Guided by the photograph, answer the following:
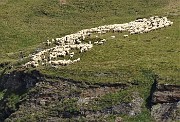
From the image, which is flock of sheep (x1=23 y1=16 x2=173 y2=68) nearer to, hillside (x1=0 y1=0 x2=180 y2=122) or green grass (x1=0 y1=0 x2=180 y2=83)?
hillside (x1=0 y1=0 x2=180 y2=122)

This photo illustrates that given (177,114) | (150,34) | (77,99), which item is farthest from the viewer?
(150,34)

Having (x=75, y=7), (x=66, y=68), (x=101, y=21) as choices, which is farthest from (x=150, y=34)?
(x=75, y=7)

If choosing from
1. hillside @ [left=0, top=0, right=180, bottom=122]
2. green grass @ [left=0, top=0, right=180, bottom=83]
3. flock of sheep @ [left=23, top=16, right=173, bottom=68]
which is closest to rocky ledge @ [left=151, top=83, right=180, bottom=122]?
hillside @ [left=0, top=0, right=180, bottom=122]

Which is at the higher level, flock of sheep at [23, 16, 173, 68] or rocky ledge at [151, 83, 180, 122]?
flock of sheep at [23, 16, 173, 68]

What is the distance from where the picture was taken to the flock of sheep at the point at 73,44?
50.5 meters

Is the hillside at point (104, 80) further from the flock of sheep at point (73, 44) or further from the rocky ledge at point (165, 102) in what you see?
the flock of sheep at point (73, 44)

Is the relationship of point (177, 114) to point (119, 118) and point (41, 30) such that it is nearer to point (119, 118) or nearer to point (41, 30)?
point (119, 118)

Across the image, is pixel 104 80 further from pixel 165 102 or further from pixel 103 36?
pixel 103 36

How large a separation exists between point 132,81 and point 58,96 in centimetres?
624

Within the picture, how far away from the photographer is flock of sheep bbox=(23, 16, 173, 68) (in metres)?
50.5

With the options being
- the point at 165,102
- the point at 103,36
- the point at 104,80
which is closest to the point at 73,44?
the point at 103,36

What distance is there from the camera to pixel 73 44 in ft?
180

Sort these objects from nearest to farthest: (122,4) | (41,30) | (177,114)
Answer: (177,114) < (41,30) < (122,4)

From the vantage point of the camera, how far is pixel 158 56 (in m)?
47.5
